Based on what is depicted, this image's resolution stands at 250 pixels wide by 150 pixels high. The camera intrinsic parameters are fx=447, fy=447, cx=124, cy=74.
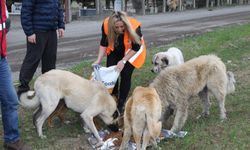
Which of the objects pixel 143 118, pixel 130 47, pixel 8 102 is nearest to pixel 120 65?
pixel 130 47

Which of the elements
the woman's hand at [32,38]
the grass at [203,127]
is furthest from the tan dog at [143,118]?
the woman's hand at [32,38]

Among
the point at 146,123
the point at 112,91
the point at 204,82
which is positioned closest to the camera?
the point at 146,123

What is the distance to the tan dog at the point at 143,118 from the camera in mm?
4863

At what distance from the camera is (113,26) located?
635 centimetres

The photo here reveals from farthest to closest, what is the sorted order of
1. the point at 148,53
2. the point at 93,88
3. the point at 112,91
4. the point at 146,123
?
the point at 148,53 → the point at 112,91 → the point at 93,88 → the point at 146,123

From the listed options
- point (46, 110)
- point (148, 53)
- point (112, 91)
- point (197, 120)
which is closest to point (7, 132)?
point (46, 110)

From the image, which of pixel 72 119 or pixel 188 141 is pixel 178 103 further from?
pixel 72 119

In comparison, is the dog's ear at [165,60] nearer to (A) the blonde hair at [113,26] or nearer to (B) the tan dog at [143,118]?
(A) the blonde hair at [113,26]

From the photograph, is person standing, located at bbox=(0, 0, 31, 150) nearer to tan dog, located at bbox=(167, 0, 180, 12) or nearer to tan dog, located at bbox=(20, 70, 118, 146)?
tan dog, located at bbox=(20, 70, 118, 146)

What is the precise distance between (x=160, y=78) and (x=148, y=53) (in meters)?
5.98

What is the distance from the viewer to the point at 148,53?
12039mm

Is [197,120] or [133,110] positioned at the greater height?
[133,110]

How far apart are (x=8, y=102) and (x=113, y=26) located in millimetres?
2028

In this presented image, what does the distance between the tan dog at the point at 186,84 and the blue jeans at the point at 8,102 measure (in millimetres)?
1902
